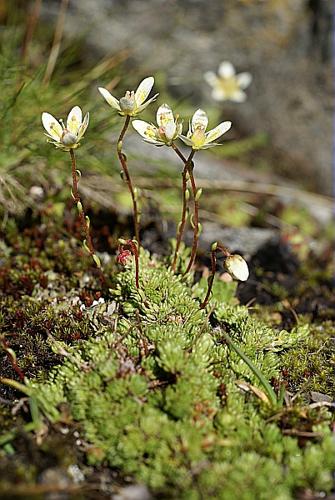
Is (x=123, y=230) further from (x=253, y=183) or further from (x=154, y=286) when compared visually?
(x=253, y=183)

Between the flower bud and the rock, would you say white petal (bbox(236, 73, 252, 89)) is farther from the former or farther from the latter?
the flower bud

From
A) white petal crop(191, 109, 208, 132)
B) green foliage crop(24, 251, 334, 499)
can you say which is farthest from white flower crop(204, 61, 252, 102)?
green foliage crop(24, 251, 334, 499)

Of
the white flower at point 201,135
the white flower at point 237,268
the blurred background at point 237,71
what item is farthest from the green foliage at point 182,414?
the blurred background at point 237,71

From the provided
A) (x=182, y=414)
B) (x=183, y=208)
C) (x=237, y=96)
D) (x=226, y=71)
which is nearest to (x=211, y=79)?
(x=226, y=71)

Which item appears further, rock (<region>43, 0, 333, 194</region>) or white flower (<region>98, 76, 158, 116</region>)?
rock (<region>43, 0, 333, 194</region>)

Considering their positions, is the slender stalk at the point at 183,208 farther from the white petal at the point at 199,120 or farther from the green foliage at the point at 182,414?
the green foliage at the point at 182,414

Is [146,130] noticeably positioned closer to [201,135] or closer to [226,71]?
[201,135]
